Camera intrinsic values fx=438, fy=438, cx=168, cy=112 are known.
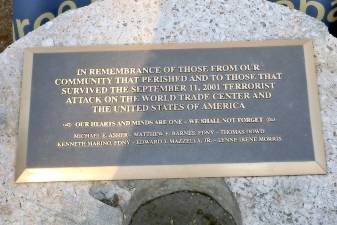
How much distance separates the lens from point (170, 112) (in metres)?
2.35

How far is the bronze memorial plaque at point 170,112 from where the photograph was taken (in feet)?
7.38

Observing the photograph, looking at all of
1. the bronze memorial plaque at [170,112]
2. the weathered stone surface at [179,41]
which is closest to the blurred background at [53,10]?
the weathered stone surface at [179,41]

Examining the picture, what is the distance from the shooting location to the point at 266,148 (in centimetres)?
226

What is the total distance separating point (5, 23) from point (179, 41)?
2526mm

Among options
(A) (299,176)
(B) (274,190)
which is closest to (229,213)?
(B) (274,190)

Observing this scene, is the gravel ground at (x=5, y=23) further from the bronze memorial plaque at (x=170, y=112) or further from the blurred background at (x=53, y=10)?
the bronze memorial plaque at (x=170, y=112)

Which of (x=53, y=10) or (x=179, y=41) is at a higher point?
(x=53, y=10)

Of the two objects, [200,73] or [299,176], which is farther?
[200,73]

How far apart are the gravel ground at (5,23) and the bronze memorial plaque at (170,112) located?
190 cm

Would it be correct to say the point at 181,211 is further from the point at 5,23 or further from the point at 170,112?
the point at 5,23

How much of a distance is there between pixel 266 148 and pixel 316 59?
597 mm

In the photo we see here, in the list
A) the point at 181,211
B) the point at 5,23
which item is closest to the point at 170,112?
the point at 181,211

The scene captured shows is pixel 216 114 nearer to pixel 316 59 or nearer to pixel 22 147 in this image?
pixel 316 59

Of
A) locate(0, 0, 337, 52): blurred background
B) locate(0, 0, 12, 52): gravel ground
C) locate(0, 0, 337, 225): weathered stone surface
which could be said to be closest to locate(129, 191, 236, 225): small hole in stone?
locate(0, 0, 337, 225): weathered stone surface
